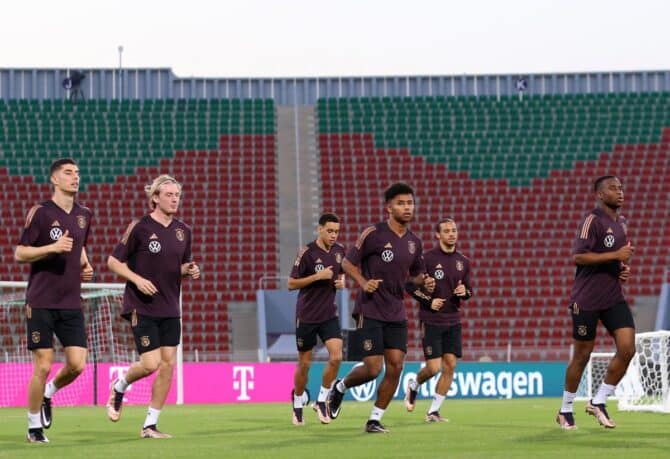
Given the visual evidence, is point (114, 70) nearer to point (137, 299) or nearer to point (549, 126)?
point (549, 126)

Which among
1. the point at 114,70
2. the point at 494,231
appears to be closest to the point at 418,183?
the point at 494,231

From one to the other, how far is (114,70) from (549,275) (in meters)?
20.5

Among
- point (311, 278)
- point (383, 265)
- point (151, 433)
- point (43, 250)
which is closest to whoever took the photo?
point (43, 250)

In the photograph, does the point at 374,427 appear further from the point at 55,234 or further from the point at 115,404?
the point at 55,234

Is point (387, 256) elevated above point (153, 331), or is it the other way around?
point (387, 256)

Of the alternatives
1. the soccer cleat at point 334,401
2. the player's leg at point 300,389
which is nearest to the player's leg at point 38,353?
the soccer cleat at point 334,401

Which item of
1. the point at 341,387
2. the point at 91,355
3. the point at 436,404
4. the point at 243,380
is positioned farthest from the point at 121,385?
the point at 91,355

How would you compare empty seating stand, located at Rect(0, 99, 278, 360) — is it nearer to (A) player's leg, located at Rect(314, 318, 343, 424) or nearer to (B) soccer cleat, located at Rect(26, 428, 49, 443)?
(A) player's leg, located at Rect(314, 318, 343, 424)

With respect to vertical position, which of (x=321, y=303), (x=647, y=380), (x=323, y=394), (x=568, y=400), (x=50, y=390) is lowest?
(x=647, y=380)

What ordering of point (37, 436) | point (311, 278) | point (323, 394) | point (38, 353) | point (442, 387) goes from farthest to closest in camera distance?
point (442, 387), point (323, 394), point (311, 278), point (37, 436), point (38, 353)

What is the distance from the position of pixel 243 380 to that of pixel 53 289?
15.2 meters

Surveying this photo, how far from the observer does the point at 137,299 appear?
437 inches

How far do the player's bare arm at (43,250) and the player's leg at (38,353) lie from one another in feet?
1.56

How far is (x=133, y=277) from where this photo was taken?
10789 mm
